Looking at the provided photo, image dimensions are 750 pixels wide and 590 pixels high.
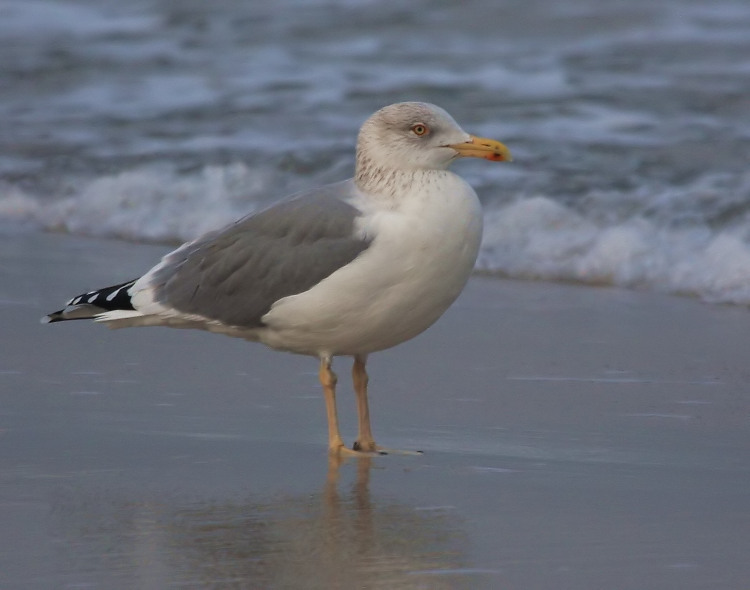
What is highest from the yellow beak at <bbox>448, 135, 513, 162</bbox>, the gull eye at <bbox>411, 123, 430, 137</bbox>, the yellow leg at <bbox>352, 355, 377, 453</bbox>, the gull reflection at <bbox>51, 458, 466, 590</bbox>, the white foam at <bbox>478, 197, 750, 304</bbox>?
the gull eye at <bbox>411, 123, 430, 137</bbox>

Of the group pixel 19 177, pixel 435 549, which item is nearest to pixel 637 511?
pixel 435 549

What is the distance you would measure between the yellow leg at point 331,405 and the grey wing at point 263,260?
246 millimetres

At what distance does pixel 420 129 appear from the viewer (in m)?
4.54

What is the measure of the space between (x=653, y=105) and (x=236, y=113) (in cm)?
326

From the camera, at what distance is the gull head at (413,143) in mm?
4484

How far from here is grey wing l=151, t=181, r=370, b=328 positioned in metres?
4.37

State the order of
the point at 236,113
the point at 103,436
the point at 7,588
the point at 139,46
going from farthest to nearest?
the point at 139,46, the point at 236,113, the point at 103,436, the point at 7,588

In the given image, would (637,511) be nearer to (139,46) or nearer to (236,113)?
(236,113)

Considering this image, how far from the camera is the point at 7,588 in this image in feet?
10.2

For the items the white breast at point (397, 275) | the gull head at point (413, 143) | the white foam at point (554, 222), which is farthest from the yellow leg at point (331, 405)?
the white foam at point (554, 222)

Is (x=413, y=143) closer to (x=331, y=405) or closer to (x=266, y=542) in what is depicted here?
(x=331, y=405)

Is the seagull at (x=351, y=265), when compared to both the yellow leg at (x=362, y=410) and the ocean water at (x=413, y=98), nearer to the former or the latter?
the yellow leg at (x=362, y=410)

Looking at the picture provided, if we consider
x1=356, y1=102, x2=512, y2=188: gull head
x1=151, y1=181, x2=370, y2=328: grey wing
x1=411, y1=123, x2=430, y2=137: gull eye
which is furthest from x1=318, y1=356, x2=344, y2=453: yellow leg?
x1=411, y1=123, x2=430, y2=137: gull eye

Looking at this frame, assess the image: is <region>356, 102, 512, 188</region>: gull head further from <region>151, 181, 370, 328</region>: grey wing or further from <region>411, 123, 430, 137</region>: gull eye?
<region>151, 181, 370, 328</region>: grey wing
